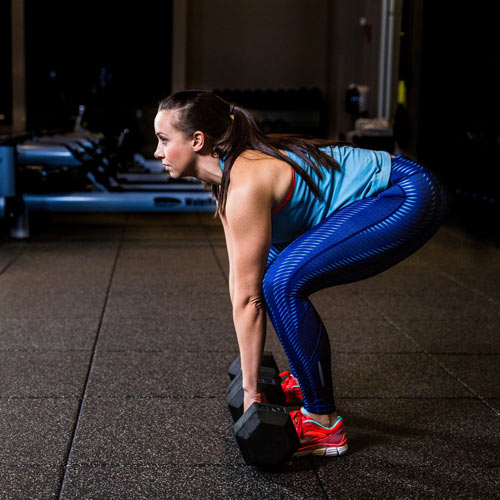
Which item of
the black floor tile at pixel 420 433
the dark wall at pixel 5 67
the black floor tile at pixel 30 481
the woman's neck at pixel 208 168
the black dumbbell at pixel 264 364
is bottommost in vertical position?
the black floor tile at pixel 420 433

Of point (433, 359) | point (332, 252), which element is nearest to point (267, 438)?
point (332, 252)

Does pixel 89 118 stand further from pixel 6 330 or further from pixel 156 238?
pixel 6 330

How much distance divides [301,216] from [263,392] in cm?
48

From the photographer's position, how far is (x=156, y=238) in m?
5.35

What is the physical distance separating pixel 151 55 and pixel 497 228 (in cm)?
888

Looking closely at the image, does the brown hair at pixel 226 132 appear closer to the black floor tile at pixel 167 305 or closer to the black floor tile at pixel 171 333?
the black floor tile at pixel 171 333

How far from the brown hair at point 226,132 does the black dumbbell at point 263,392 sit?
48cm

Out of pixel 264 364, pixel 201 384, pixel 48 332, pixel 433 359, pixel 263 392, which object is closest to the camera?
pixel 263 392

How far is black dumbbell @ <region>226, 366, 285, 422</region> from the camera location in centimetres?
181

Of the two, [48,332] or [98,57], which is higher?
[98,57]

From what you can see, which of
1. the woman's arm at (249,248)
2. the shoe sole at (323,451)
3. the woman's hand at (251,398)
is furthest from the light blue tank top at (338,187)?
the shoe sole at (323,451)

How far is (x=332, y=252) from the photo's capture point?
1633 millimetres

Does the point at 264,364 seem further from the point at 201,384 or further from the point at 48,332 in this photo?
the point at 48,332

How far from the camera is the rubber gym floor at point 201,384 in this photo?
1.59 m
